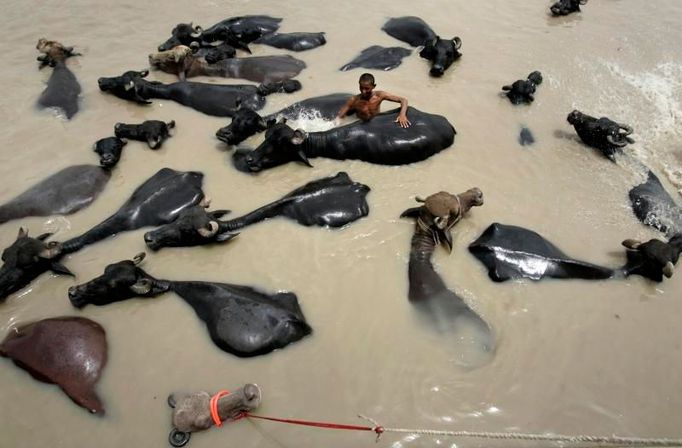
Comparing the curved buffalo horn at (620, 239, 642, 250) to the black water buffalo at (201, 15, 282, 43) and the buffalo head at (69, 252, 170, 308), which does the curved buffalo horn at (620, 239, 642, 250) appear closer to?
the buffalo head at (69, 252, 170, 308)

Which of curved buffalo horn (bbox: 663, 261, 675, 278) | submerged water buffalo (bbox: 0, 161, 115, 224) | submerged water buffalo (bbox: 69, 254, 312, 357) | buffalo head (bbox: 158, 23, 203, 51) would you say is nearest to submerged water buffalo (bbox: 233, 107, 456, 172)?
submerged water buffalo (bbox: 0, 161, 115, 224)

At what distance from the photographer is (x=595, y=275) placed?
441 cm

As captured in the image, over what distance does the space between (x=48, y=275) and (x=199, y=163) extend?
2145mm

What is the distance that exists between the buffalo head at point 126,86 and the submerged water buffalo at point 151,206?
86.6 inches

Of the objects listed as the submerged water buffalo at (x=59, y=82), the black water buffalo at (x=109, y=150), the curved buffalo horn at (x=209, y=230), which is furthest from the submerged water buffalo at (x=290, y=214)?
the submerged water buffalo at (x=59, y=82)

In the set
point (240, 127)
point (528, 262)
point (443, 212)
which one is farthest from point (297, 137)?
point (528, 262)

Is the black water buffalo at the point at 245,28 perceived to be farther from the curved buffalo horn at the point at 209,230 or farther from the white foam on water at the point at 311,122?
the curved buffalo horn at the point at 209,230

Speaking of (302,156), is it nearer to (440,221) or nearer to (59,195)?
(440,221)

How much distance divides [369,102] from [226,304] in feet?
10.9

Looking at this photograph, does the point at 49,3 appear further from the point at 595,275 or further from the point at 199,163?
the point at 595,275

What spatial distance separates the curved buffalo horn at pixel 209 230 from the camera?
15.0 feet

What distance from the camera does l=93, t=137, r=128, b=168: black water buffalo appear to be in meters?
5.73

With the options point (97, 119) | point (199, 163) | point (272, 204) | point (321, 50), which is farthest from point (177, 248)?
point (321, 50)

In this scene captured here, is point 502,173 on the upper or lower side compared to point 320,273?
upper
